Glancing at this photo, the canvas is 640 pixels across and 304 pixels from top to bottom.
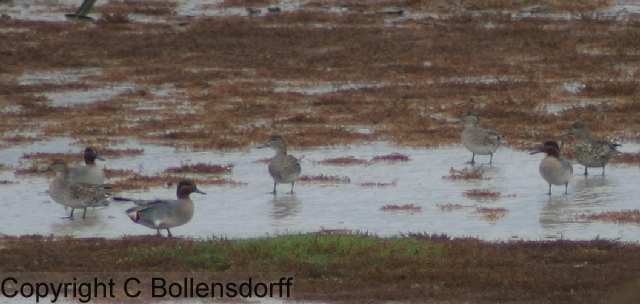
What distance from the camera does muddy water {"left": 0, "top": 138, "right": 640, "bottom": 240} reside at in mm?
18328

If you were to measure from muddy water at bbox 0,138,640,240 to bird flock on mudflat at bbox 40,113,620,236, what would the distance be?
0.92ft

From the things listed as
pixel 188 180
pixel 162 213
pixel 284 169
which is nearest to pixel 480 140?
pixel 284 169

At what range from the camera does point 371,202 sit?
2053 centimetres

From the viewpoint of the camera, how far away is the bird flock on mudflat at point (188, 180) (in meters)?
17.5

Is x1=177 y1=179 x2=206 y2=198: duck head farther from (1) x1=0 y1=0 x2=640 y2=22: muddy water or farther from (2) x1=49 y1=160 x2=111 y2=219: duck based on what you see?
(1) x1=0 y1=0 x2=640 y2=22: muddy water

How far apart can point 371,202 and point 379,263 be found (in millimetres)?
5579

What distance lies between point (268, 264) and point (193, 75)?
23.4 m

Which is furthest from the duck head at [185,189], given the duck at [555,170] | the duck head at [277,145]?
the duck at [555,170]

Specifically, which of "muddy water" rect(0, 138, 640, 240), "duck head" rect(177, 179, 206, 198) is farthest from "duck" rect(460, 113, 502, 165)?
"duck head" rect(177, 179, 206, 198)

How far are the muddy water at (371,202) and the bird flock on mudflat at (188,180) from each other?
281 millimetres

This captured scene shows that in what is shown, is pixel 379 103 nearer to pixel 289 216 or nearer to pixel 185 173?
pixel 185 173

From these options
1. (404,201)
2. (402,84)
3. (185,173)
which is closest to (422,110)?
(402,84)

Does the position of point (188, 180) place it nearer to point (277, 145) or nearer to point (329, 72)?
point (277, 145)

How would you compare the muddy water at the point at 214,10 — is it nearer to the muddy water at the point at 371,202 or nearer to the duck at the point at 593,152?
the muddy water at the point at 371,202
